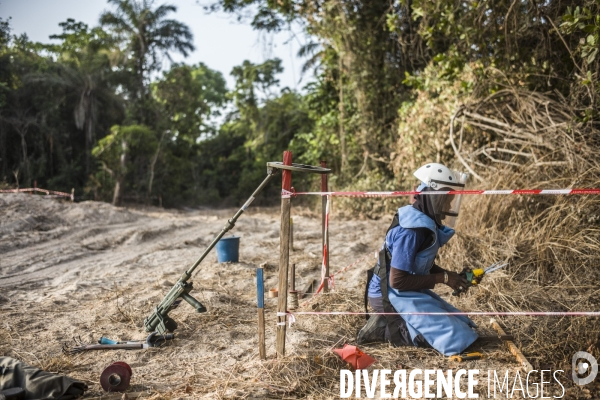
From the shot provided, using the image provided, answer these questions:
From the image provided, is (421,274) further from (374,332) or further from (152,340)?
(152,340)

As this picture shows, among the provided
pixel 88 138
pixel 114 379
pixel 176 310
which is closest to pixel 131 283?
pixel 176 310

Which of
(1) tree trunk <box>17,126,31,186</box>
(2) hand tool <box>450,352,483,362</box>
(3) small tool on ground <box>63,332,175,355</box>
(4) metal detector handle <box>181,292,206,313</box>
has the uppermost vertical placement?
(1) tree trunk <box>17,126,31,186</box>

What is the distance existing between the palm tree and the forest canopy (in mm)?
56

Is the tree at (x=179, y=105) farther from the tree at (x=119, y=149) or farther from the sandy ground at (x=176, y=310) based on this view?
the sandy ground at (x=176, y=310)

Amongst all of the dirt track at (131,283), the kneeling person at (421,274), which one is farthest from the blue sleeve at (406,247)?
the dirt track at (131,283)

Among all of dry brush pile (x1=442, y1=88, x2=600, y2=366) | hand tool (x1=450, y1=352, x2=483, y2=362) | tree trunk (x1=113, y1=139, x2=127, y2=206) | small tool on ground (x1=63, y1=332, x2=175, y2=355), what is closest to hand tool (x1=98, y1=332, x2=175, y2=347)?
small tool on ground (x1=63, y1=332, x2=175, y2=355)

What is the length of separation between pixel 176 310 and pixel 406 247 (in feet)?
8.49

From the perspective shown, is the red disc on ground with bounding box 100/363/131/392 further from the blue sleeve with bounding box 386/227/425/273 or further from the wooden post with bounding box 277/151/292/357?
the blue sleeve with bounding box 386/227/425/273

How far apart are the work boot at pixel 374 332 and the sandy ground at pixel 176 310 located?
0.40 feet

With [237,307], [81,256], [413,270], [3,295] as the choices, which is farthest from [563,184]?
[81,256]

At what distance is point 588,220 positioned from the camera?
18.4ft

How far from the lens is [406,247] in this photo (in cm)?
357

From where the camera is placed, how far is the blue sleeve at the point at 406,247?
357 centimetres

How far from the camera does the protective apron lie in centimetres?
363
